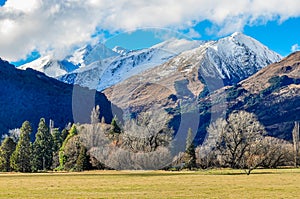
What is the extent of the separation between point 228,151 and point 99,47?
4117cm

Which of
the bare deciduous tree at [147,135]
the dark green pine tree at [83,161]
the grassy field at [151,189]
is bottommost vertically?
the grassy field at [151,189]

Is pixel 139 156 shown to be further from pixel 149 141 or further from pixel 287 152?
pixel 287 152

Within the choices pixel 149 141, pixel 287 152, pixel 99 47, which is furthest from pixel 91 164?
pixel 287 152

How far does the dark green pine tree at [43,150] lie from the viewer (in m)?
102

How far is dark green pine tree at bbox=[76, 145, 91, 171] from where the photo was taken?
9312cm

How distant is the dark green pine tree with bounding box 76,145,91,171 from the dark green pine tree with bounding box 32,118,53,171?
11971 millimetres

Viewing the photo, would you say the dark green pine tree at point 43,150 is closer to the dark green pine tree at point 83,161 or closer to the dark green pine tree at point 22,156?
the dark green pine tree at point 22,156

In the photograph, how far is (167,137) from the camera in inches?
3807

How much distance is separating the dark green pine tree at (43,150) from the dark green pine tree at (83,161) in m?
12.0

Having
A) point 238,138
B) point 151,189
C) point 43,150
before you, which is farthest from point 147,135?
point 151,189

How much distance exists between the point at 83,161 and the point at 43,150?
47.8 ft

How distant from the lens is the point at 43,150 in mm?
103812

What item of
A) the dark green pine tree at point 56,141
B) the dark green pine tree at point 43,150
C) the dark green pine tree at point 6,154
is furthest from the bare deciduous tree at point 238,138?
the dark green pine tree at point 6,154

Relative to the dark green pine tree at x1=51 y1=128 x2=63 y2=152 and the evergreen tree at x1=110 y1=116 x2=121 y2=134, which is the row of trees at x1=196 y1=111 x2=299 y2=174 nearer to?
the evergreen tree at x1=110 y1=116 x2=121 y2=134
